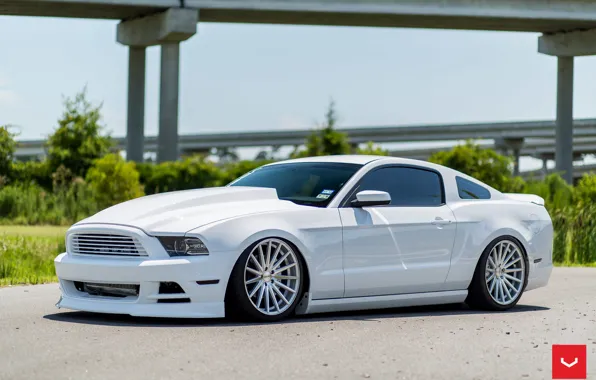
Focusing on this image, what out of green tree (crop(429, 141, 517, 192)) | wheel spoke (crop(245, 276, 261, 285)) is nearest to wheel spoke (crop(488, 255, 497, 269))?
wheel spoke (crop(245, 276, 261, 285))

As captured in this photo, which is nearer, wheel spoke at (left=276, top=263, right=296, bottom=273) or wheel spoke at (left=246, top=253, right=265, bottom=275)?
wheel spoke at (left=246, top=253, right=265, bottom=275)

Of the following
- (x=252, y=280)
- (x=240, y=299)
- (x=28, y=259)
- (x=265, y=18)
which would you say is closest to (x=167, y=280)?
(x=240, y=299)

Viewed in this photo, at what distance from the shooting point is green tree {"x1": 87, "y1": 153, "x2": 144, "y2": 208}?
98.7 feet

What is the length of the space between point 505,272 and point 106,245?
13.7 feet

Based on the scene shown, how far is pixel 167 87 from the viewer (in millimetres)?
46219

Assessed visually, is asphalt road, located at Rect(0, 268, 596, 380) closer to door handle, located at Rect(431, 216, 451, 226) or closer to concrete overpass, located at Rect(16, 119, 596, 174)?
door handle, located at Rect(431, 216, 451, 226)

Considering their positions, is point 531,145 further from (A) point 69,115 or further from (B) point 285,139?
(A) point 69,115

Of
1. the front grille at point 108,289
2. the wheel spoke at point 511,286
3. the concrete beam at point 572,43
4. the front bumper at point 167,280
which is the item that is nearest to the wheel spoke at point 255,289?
the front bumper at point 167,280

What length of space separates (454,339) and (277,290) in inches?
61.6

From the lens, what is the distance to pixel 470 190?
38.7 feet

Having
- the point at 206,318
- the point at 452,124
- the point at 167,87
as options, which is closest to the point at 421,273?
the point at 206,318

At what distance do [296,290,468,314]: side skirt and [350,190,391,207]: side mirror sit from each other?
2.75 feet

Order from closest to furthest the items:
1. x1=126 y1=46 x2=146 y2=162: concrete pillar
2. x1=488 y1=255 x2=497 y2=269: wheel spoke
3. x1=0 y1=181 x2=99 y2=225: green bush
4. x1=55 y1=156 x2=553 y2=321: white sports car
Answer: x1=55 y1=156 x2=553 y2=321: white sports car < x1=488 y1=255 x2=497 y2=269: wheel spoke < x1=0 y1=181 x2=99 y2=225: green bush < x1=126 y1=46 x2=146 y2=162: concrete pillar

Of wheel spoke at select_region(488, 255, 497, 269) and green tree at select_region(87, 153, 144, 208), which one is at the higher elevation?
green tree at select_region(87, 153, 144, 208)
